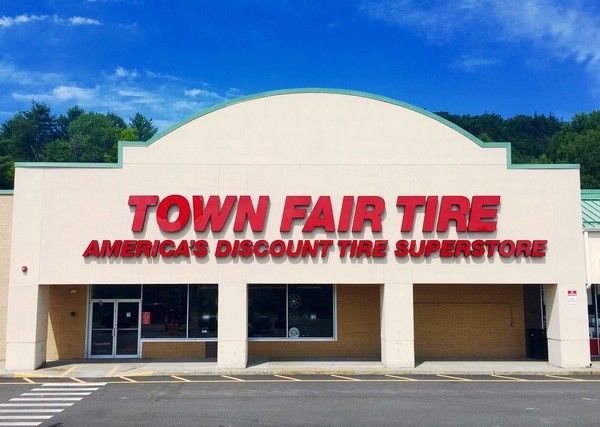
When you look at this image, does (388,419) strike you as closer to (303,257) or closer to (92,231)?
(303,257)

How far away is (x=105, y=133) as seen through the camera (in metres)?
104

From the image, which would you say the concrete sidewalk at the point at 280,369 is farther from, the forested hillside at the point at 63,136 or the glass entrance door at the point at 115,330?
the forested hillside at the point at 63,136

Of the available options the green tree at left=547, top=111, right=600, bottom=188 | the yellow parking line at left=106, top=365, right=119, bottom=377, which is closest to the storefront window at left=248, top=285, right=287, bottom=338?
the yellow parking line at left=106, top=365, right=119, bottom=377

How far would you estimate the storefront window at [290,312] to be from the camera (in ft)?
71.8

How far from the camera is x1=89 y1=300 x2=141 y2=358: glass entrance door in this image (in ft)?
70.7

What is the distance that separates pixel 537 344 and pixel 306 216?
9754 millimetres

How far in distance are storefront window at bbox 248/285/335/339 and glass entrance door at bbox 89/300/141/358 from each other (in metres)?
4.26

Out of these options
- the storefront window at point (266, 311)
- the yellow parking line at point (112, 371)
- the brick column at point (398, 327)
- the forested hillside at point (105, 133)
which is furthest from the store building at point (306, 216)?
the forested hillside at point (105, 133)

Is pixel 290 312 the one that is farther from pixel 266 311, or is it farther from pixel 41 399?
pixel 41 399


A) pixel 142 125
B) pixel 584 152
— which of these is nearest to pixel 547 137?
pixel 584 152

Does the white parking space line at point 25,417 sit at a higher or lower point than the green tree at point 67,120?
lower

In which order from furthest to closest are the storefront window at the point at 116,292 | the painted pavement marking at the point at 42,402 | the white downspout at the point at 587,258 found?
the storefront window at the point at 116,292
the white downspout at the point at 587,258
the painted pavement marking at the point at 42,402

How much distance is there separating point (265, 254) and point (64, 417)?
853 centimetres

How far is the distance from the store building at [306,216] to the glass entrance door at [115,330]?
2051 mm
